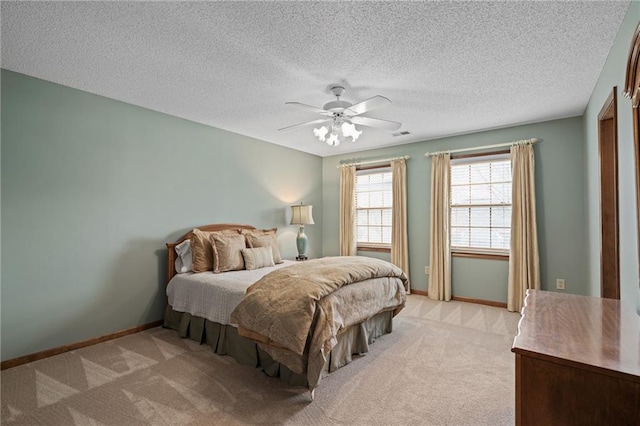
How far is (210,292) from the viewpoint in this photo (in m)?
3.20

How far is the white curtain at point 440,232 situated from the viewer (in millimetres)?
4871

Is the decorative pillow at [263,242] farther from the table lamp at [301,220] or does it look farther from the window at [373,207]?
the window at [373,207]

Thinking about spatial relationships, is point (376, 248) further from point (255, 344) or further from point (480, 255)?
point (255, 344)

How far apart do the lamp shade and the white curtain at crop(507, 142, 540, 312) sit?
9.98 feet

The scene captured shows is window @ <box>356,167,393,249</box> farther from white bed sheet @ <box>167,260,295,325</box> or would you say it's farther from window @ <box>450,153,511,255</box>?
white bed sheet @ <box>167,260,295,325</box>

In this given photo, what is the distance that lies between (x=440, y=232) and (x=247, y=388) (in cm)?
363

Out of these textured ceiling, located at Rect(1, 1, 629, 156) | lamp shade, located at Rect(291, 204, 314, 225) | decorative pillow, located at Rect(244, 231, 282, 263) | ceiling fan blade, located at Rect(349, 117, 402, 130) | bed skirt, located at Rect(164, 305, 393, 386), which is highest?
textured ceiling, located at Rect(1, 1, 629, 156)

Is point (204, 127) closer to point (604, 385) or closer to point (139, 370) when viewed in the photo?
point (139, 370)

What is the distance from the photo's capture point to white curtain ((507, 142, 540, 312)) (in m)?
4.21

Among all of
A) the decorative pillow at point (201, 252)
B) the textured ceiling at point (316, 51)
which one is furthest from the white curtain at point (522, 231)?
the decorative pillow at point (201, 252)

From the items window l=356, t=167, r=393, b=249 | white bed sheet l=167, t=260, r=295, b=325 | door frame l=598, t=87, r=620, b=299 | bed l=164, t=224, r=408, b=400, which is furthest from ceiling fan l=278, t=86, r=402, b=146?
window l=356, t=167, r=393, b=249

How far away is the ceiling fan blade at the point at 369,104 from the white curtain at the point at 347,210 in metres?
2.87

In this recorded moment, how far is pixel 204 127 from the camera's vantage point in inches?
172

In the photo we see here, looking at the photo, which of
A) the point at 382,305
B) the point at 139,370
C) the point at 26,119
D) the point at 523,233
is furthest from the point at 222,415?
the point at 523,233
